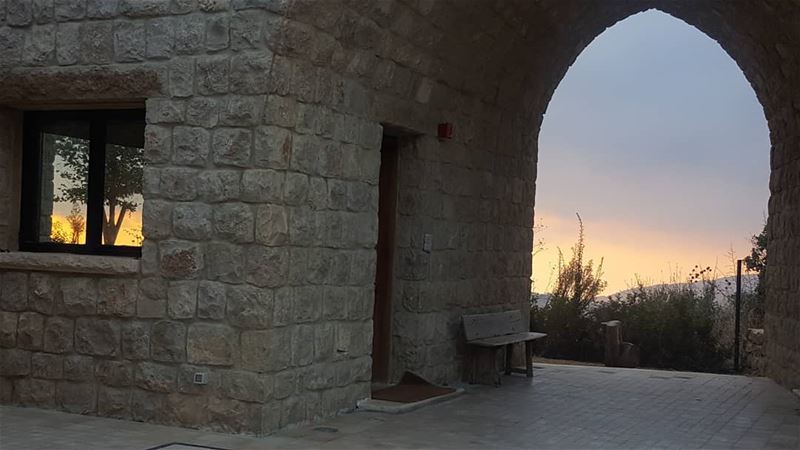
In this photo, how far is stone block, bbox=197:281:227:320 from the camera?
6.25m

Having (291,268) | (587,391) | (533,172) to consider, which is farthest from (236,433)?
(533,172)

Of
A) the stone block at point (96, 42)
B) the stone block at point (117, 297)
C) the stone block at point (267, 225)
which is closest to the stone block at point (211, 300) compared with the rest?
the stone block at point (267, 225)

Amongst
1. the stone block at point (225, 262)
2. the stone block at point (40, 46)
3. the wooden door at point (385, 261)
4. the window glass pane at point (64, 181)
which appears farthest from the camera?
the wooden door at point (385, 261)

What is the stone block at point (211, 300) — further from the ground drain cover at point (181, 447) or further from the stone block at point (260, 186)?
the ground drain cover at point (181, 447)

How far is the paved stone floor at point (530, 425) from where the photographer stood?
235 inches

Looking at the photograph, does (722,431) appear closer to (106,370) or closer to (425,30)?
(425,30)

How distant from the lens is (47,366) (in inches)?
271

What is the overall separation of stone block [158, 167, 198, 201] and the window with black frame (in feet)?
1.71

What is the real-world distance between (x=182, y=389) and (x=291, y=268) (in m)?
1.18

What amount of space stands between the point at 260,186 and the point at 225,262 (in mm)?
608

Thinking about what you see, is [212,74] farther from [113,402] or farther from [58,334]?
[113,402]

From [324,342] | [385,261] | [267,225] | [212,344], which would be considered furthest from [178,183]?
[385,261]

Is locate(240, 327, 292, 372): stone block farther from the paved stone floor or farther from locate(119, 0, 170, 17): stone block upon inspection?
locate(119, 0, 170, 17): stone block

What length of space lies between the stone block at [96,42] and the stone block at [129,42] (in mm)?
58
